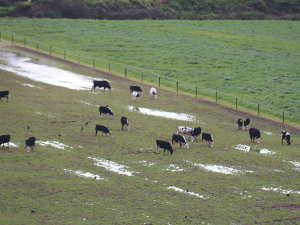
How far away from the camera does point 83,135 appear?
30.1 meters

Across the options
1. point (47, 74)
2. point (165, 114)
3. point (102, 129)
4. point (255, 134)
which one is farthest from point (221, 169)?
point (47, 74)

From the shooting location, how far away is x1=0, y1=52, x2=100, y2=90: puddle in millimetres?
48312

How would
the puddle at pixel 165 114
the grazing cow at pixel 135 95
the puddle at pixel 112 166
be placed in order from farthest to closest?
the grazing cow at pixel 135 95 → the puddle at pixel 165 114 → the puddle at pixel 112 166

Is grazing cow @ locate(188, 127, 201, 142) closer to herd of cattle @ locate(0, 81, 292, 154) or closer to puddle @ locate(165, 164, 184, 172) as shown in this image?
herd of cattle @ locate(0, 81, 292, 154)

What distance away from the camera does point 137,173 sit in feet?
77.9

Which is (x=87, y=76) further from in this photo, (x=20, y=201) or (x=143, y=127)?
(x=20, y=201)

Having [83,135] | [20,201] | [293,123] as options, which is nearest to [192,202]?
[20,201]

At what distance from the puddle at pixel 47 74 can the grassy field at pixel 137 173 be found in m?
9.68

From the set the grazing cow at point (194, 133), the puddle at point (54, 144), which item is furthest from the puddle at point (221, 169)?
the puddle at point (54, 144)

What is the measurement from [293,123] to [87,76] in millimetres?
26097

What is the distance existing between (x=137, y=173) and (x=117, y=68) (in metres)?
36.0

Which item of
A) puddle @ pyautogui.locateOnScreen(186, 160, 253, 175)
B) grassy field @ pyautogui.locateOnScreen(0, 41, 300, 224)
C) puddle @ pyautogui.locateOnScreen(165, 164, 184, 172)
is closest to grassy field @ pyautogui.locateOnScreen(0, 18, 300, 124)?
grassy field @ pyautogui.locateOnScreen(0, 41, 300, 224)

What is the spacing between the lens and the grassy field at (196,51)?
49531mm

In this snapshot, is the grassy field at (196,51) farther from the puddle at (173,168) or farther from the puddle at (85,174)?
the puddle at (85,174)
